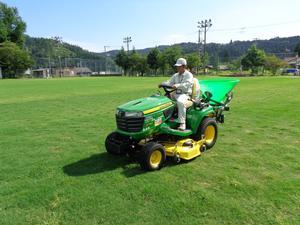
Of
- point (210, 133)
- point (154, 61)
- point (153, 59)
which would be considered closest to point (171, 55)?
point (154, 61)

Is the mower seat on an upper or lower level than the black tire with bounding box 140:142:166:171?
upper

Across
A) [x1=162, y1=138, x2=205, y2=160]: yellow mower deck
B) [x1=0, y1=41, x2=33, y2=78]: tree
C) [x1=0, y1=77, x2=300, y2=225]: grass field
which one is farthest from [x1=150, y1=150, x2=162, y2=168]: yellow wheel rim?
[x1=0, y1=41, x2=33, y2=78]: tree

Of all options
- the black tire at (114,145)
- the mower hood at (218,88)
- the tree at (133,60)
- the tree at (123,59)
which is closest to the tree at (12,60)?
the tree at (123,59)

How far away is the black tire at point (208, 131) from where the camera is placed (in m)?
6.72

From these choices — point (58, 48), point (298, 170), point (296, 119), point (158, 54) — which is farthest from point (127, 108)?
point (58, 48)

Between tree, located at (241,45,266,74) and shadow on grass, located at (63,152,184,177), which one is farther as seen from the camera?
tree, located at (241,45,266,74)

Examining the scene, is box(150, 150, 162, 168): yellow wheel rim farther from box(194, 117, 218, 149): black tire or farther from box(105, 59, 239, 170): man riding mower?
box(194, 117, 218, 149): black tire

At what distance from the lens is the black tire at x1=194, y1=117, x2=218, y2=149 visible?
672cm

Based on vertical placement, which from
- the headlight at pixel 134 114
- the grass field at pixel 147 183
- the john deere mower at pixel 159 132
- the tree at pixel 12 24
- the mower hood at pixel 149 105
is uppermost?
the tree at pixel 12 24

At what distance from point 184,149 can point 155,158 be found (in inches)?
27.9

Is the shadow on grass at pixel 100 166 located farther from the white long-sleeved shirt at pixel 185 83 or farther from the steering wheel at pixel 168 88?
the white long-sleeved shirt at pixel 185 83

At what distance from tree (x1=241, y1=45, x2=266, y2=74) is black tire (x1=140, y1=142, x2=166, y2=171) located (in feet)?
237

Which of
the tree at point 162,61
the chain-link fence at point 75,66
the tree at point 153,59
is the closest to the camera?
the tree at point 162,61

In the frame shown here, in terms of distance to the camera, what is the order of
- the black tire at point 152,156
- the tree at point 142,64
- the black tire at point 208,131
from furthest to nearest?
1. the tree at point 142,64
2. the black tire at point 208,131
3. the black tire at point 152,156
